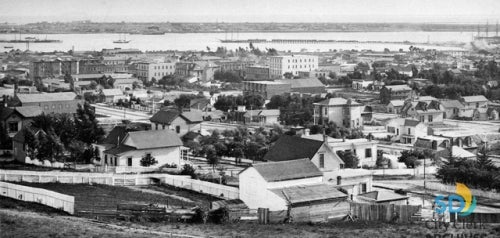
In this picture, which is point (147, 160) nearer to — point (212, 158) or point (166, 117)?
point (212, 158)

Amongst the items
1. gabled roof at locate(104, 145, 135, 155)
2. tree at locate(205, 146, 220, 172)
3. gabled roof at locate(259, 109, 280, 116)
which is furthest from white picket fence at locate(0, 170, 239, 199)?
gabled roof at locate(259, 109, 280, 116)

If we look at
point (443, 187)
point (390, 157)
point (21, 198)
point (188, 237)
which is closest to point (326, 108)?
point (390, 157)

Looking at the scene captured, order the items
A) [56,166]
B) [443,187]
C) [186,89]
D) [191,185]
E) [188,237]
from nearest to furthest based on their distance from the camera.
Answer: [188,237] → [191,185] → [443,187] → [56,166] → [186,89]

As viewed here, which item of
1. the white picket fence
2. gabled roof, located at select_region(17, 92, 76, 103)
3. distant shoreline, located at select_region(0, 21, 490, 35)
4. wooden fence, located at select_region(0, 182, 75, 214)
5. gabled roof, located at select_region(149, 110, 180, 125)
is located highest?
distant shoreline, located at select_region(0, 21, 490, 35)

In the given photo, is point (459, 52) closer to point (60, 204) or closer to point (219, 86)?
point (219, 86)

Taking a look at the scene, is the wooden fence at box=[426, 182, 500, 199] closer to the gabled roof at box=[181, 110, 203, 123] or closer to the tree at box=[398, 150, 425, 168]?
the tree at box=[398, 150, 425, 168]

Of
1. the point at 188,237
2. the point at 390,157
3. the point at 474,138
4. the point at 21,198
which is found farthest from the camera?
the point at 474,138
